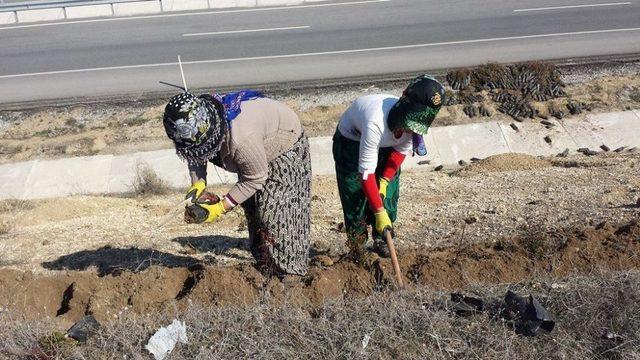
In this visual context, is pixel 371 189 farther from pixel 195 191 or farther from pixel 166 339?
pixel 166 339

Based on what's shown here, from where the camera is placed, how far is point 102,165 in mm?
9969

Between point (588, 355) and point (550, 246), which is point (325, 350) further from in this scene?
point (550, 246)

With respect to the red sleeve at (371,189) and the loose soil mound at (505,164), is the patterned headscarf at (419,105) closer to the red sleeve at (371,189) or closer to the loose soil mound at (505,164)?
the red sleeve at (371,189)

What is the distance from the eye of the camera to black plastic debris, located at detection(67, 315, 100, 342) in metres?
3.59

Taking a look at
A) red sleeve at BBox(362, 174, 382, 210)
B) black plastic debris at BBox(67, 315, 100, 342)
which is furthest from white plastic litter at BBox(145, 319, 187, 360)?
red sleeve at BBox(362, 174, 382, 210)

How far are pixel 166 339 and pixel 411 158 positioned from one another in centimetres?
653

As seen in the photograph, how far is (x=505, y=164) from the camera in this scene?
825 cm

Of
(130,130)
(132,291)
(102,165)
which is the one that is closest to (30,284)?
(132,291)

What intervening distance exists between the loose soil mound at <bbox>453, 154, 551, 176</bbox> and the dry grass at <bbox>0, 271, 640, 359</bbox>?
4.42 metres

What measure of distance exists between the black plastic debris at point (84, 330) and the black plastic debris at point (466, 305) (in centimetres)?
195

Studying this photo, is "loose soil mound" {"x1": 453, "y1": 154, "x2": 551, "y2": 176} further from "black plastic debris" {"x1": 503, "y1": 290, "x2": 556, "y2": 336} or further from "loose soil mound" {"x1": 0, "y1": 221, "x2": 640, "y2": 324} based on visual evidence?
"black plastic debris" {"x1": 503, "y1": 290, "x2": 556, "y2": 336}

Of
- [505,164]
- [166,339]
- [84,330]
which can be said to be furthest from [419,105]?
[505,164]

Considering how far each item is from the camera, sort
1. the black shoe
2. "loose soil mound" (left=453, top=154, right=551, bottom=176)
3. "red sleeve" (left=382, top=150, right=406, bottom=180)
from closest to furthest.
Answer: "red sleeve" (left=382, top=150, right=406, bottom=180), the black shoe, "loose soil mound" (left=453, top=154, right=551, bottom=176)

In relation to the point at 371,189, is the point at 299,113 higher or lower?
lower
